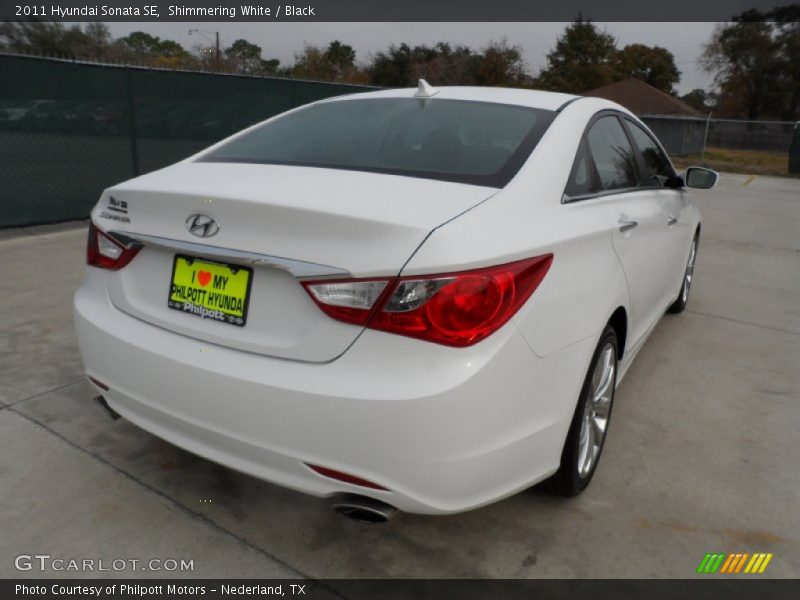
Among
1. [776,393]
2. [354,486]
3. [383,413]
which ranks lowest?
[776,393]

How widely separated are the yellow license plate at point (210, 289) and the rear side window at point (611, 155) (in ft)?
4.87

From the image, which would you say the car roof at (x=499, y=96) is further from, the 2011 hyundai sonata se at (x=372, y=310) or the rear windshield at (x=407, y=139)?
the 2011 hyundai sonata se at (x=372, y=310)

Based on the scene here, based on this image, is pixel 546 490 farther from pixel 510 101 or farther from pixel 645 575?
pixel 510 101

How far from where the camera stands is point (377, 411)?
1.79m

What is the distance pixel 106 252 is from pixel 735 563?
2.41m

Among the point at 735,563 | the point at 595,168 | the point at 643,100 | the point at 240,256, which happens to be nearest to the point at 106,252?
the point at 240,256

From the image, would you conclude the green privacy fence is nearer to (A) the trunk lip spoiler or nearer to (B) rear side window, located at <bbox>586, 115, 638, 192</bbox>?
(A) the trunk lip spoiler

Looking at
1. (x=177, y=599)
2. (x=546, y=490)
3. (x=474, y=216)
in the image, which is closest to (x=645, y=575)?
(x=546, y=490)

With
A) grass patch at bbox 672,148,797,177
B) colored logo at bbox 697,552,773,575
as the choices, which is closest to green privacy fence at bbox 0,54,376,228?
colored logo at bbox 697,552,773,575

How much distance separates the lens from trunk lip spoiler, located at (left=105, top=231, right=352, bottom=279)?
1828 millimetres

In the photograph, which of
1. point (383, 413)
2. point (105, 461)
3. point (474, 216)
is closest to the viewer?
point (383, 413)

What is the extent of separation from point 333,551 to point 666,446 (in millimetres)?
1671

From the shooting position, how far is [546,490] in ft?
8.45

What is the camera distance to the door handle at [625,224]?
272 cm
